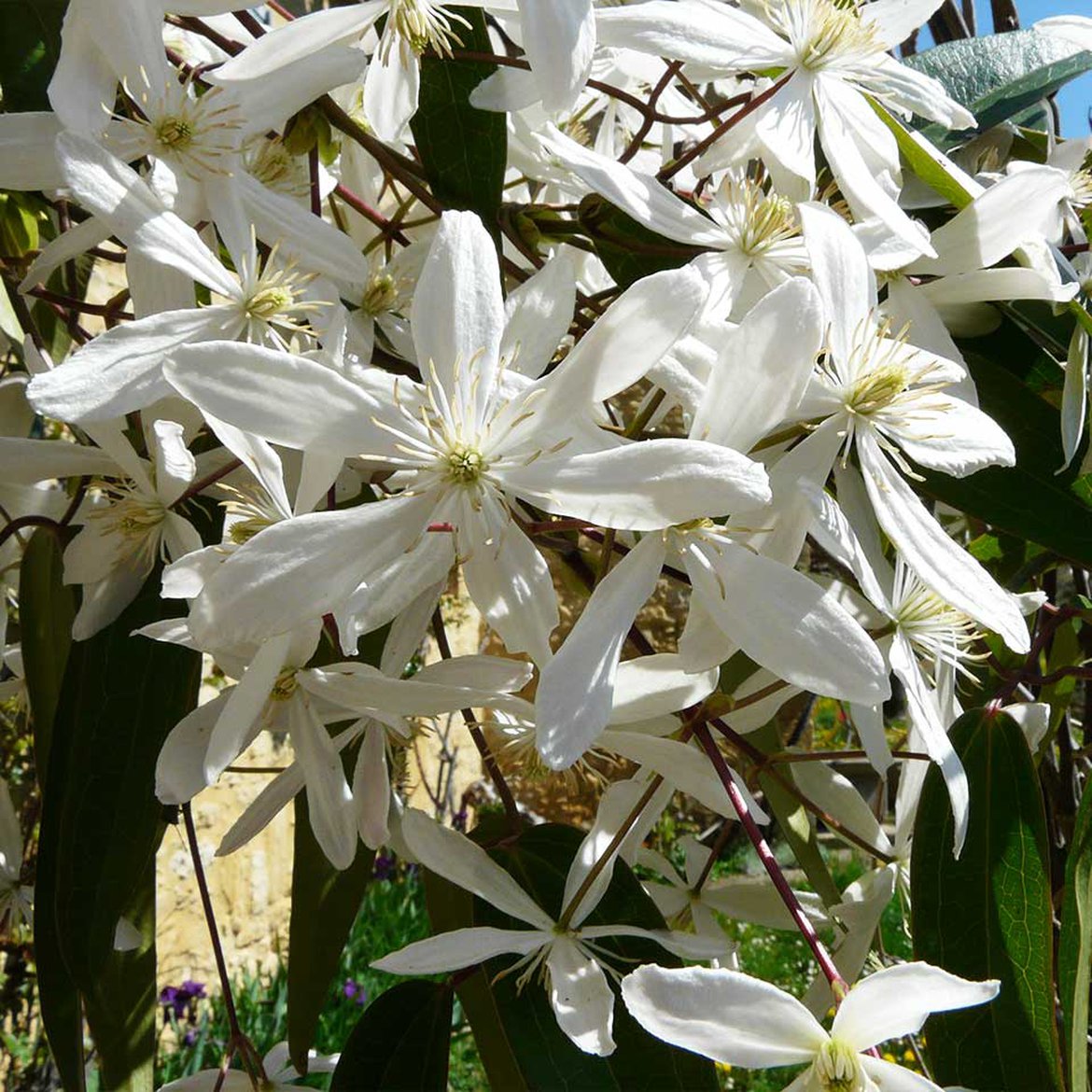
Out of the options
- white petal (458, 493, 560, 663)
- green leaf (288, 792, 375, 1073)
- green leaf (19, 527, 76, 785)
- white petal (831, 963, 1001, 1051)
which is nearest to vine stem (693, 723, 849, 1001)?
white petal (831, 963, 1001, 1051)

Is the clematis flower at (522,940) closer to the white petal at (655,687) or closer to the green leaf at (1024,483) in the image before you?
the white petal at (655,687)

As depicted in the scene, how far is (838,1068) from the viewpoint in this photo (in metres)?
0.43

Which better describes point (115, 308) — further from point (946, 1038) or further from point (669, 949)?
point (946, 1038)

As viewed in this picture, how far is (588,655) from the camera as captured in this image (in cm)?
37

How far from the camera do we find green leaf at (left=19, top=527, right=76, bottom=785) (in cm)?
60

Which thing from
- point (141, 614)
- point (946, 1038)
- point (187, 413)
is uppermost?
point (187, 413)

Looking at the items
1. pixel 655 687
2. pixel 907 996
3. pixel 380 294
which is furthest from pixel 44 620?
pixel 907 996

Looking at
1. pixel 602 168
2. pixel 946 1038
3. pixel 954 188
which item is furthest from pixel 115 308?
pixel 946 1038

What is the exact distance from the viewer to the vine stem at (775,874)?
433mm

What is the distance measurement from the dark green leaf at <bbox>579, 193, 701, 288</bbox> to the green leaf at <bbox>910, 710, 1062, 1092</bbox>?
270 mm

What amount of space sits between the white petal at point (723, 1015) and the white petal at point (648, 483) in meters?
0.16

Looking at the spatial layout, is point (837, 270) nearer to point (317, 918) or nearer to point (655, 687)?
point (655, 687)

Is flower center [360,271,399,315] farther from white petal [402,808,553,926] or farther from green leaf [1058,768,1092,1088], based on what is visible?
green leaf [1058,768,1092,1088]

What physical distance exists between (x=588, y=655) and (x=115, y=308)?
0.33 m
